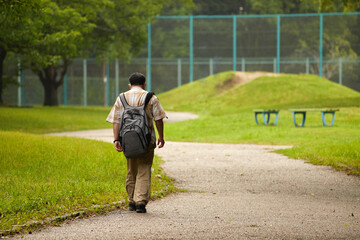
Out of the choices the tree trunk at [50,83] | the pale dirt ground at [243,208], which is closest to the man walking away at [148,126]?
the pale dirt ground at [243,208]

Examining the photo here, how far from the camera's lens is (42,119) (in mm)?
26734

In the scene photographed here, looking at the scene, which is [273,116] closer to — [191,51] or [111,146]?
[111,146]

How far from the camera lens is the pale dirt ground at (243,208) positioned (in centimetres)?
605

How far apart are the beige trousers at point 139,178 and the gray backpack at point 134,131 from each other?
0.23m

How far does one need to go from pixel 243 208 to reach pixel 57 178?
3.13 m

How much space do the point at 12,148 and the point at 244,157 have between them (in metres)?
4.98

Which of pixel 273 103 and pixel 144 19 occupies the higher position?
pixel 144 19

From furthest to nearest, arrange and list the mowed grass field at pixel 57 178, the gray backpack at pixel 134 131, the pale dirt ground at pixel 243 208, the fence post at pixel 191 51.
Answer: the fence post at pixel 191 51, the mowed grass field at pixel 57 178, the gray backpack at pixel 134 131, the pale dirt ground at pixel 243 208

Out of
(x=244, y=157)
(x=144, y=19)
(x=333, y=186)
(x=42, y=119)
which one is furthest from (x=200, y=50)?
(x=333, y=186)

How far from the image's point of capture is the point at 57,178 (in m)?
9.30

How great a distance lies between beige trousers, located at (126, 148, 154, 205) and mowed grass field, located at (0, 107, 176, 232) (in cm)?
43

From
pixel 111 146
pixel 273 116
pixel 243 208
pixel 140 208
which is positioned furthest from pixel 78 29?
pixel 140 208

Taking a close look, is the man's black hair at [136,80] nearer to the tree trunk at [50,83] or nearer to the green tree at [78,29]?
the green tree at [78,29]

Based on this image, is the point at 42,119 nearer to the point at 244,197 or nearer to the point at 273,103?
the point at 273,103
